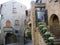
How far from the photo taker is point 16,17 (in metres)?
39.7

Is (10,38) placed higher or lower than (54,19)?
lower

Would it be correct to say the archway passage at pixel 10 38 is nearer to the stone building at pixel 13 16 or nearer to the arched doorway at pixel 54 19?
the stone building at pixel 13 16

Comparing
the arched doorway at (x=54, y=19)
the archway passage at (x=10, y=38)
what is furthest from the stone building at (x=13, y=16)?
the arched doorway at (x=54, y=19)

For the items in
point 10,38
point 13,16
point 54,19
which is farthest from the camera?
point 13,16

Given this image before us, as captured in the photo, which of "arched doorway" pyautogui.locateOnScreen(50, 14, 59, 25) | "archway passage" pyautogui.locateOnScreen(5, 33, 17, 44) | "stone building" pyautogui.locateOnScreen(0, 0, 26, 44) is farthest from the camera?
"stone building" pyautogui.locateOnScreen(0, 0, 26, 44)

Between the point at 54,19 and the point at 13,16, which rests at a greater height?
the point at 13,16

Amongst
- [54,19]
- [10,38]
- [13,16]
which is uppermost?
[13,16]

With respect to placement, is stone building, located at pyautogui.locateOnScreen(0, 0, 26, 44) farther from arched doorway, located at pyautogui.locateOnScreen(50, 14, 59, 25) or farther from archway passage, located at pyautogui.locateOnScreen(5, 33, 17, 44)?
arched doorway, located at pyautogui.locateOnScreen(50, 14, 59, 25)

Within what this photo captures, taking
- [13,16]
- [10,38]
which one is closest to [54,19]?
[10,38]

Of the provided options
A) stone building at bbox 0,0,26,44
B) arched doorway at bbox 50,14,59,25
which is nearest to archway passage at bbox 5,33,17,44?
stone building at bbox 0,0,26,44

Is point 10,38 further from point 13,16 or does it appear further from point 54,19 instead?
point 54,19

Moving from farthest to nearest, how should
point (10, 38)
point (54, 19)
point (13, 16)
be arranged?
point (13, 16)
point (10, 38)
point (54, 19)

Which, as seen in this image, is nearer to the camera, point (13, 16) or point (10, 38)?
point (10, 38)

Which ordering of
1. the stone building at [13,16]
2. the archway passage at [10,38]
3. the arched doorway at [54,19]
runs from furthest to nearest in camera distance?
the stone building at [13,16] → the archway passage at [10,38] → the arched doorway at [54,19]
